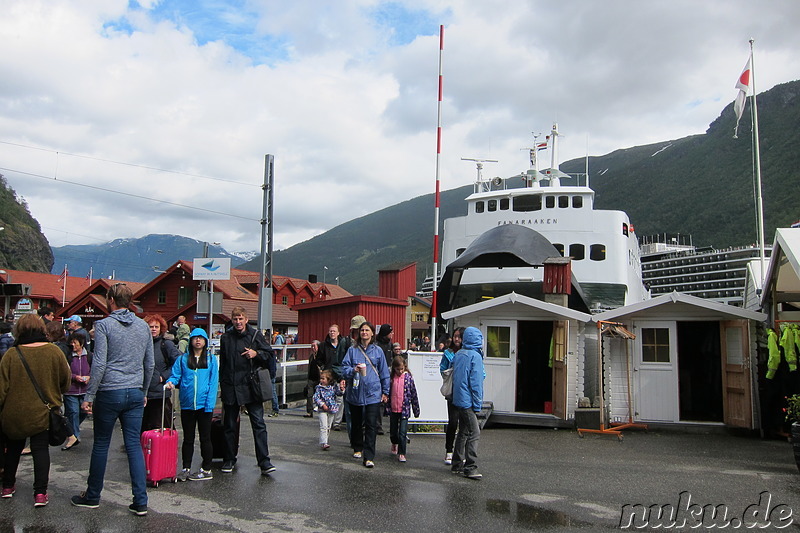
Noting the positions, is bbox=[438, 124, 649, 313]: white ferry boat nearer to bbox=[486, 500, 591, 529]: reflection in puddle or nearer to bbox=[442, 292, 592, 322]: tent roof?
bbox=[442, 292, 592, 322]: tent roof

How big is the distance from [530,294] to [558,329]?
821 centimetres

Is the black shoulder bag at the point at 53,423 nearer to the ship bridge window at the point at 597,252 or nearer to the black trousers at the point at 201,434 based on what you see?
the black trousers at the point at 201,434

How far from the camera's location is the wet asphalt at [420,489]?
5.09 metres

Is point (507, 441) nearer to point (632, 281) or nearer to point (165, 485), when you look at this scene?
point (165, 485)

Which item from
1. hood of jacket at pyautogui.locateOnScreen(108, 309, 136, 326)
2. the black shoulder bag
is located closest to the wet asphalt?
the black shoulder bag

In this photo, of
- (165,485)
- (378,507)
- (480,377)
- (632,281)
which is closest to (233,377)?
(165,485)

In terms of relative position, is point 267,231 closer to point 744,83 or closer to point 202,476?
point 202,476

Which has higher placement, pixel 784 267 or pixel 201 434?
pixel 784 267

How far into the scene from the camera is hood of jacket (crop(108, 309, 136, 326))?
5.30m

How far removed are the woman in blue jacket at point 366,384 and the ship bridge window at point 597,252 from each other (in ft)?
50.4

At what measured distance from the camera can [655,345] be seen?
37.0 feet

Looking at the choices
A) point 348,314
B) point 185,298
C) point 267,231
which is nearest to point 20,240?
point 185,298

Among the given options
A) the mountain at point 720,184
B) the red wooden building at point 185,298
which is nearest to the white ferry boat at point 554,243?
the red wooden building at point 185,298

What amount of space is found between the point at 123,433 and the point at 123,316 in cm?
97
